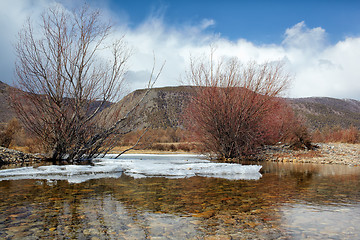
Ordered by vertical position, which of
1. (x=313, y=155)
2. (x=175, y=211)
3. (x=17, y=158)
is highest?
(x=313, y=155)

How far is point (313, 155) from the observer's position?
13.5 meters

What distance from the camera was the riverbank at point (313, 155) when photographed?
12195 mm

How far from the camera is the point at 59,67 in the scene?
831 centimetres

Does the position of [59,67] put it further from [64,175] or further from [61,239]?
[61,239]

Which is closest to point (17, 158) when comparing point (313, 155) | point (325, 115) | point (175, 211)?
point (175, 211)

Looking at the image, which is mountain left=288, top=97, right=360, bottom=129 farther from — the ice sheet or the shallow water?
the shallow water

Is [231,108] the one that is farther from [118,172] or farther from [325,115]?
[325,115]

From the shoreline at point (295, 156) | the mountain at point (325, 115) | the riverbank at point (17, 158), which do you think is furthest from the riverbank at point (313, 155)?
the mountain at point (325, 115)

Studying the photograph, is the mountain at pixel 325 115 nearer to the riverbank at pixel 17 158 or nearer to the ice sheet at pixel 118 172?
the ice sheet at pixel 118 172

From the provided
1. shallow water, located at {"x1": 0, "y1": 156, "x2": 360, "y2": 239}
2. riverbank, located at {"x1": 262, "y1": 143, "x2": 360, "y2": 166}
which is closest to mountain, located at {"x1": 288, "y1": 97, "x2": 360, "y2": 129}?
riverbank, located at {"x1": 262, "y1": 143, "x2": 360, "y2": 166}

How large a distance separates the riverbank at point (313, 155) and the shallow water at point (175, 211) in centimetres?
778

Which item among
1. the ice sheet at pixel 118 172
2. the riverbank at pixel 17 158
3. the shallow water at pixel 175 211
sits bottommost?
the shallow water at pixel 175 211

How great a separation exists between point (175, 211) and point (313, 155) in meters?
12.4

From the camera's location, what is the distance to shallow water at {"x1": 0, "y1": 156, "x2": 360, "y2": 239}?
249cm
